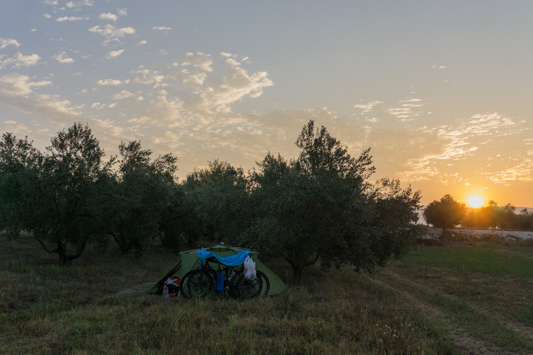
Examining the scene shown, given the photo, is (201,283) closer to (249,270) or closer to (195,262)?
(195,262)

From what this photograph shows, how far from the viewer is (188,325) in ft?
30.8

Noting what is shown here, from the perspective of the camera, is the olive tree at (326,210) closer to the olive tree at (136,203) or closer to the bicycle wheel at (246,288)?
the bicycle wheel at (246,288)

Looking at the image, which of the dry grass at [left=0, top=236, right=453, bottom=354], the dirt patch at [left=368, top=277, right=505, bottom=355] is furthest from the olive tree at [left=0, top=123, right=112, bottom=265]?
the dirt patch at [left=368, top=277, right=505, bottom=355]

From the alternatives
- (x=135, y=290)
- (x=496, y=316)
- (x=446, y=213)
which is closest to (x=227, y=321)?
(x=135, y=290)

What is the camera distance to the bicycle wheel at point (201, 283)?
13763 mm

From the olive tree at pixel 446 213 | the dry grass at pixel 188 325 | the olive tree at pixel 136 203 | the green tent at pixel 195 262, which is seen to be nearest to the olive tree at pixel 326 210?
the green tent at pixel 195 262

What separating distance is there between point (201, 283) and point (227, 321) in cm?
410

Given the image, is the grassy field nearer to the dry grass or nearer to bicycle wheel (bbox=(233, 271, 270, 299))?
the dry grass

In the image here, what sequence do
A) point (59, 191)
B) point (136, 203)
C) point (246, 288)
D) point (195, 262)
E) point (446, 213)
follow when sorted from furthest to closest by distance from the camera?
1. point (446, 213)
2. point (136, 203)
3. point (59, 191)
4. point (195, 262)
5. point (246, 288)

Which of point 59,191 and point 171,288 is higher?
point 59,191

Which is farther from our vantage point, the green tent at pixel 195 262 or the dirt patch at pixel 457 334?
the green tent at pixel 195 262

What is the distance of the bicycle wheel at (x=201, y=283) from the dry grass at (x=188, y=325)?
0.90 meters

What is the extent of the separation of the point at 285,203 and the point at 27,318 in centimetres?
1131

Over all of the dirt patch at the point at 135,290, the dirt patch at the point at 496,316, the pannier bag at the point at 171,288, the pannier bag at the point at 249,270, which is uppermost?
the pannier bag at the point at 249,270
